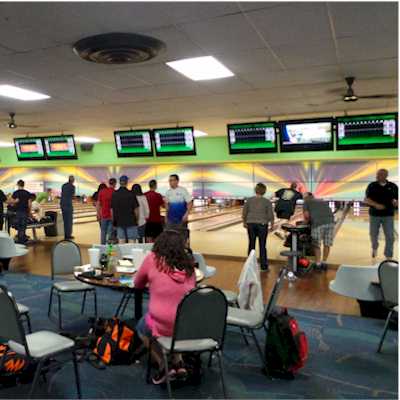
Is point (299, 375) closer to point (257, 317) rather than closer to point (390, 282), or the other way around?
point (257, 317)

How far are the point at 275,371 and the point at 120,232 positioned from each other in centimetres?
421

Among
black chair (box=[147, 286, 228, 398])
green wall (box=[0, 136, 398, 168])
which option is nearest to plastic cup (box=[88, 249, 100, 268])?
black chair (box=[147, 286, 228, 398])

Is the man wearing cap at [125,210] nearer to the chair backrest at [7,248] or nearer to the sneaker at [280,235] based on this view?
the chair backrest at [7,248]

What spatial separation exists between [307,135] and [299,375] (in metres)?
3.84

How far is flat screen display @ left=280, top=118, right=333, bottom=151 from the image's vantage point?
6047 mm

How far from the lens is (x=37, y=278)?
5875mm

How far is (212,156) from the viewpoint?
38.3 feet

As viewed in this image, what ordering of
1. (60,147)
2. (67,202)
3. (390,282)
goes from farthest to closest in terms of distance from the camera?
(67,202)
(60,147)
(390,282)

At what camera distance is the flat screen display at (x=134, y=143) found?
7445mm

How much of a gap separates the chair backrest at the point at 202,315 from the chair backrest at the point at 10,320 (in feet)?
2.92

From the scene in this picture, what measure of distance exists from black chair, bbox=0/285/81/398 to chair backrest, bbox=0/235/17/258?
3601 millimetres

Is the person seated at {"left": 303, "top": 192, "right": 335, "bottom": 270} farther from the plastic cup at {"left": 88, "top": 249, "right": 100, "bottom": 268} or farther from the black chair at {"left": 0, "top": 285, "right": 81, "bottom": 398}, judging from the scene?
the black chair at {"left": 0, "top": 285, "right": 81, "bottom": 398}

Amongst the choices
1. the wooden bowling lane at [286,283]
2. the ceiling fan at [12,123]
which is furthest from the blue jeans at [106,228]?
the ceiling fan at [12,123]

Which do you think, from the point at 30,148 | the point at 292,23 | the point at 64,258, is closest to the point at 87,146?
the point at 30,148
